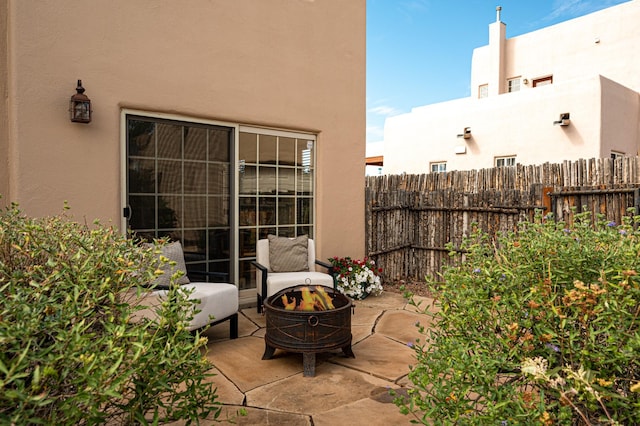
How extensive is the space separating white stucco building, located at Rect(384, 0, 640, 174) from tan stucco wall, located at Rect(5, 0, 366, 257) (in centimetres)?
613

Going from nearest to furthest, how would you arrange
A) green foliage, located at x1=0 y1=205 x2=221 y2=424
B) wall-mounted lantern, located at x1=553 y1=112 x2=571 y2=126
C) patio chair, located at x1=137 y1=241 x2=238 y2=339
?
1. green foliage, located at x1=0 y1=205 x2=221 y2=424
2. patio chair, located at x1=137 y1=241 x2=238 y2=339
3. wall-mounted lantern, located at x1=553 y1=112 x2=571 y2=126

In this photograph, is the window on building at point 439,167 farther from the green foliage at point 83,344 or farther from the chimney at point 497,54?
the green foliage at point 83,344

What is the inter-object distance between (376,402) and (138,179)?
332cm

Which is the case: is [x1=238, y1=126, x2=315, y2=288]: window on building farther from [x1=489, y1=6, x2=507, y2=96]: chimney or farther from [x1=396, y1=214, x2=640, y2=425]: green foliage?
[x1=489, y1=6, x2=507, y2=96]: chimney

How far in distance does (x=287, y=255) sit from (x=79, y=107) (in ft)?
8.81

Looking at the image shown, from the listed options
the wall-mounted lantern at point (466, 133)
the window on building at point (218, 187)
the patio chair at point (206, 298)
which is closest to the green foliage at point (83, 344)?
the patio chair at point (206, 298)

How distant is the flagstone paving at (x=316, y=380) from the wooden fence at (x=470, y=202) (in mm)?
2713

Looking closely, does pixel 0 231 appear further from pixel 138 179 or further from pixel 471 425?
pixel 138 179

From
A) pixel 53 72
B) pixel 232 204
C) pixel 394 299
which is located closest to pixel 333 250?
pixel 394 299

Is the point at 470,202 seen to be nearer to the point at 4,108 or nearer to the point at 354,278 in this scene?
the point at 354,278

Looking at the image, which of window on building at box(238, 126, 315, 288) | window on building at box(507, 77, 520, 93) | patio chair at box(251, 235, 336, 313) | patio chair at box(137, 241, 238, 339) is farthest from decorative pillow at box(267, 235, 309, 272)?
window on building at box(507, 77, 520, 93)

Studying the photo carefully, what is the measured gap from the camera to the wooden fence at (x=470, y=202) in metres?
5.66

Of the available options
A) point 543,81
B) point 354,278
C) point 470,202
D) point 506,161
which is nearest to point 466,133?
point 506,161

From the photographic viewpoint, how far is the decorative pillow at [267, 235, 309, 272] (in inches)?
194
